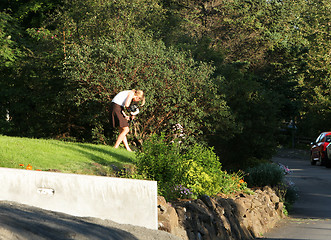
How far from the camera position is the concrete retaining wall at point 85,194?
7094 mm

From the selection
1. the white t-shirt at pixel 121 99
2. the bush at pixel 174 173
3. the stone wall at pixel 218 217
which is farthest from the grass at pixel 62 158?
the stone wall at pixel 218 217

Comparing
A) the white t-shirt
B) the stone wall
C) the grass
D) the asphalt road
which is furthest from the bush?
the white t-shirt

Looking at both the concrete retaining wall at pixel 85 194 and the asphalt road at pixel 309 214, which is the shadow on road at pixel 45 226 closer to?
the concrete retaining wall at pixel 85 194

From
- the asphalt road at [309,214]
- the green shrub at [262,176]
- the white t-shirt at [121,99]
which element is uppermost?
the white t-shirt at [121,99]

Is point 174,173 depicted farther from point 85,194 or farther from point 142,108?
point 142,108

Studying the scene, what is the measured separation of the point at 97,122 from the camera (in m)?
19.7

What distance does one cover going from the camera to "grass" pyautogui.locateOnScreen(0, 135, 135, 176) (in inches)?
418

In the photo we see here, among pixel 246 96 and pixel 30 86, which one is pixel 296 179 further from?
pixel 30 86

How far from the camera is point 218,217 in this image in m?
9.77

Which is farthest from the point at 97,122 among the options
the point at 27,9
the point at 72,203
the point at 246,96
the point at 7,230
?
the point at 27,9

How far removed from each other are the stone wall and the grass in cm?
218

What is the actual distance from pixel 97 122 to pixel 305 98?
3575 centimetres

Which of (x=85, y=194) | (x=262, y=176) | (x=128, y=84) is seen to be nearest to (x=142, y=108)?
(x=128, y=84)

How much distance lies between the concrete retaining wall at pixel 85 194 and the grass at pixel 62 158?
267 centimetres
